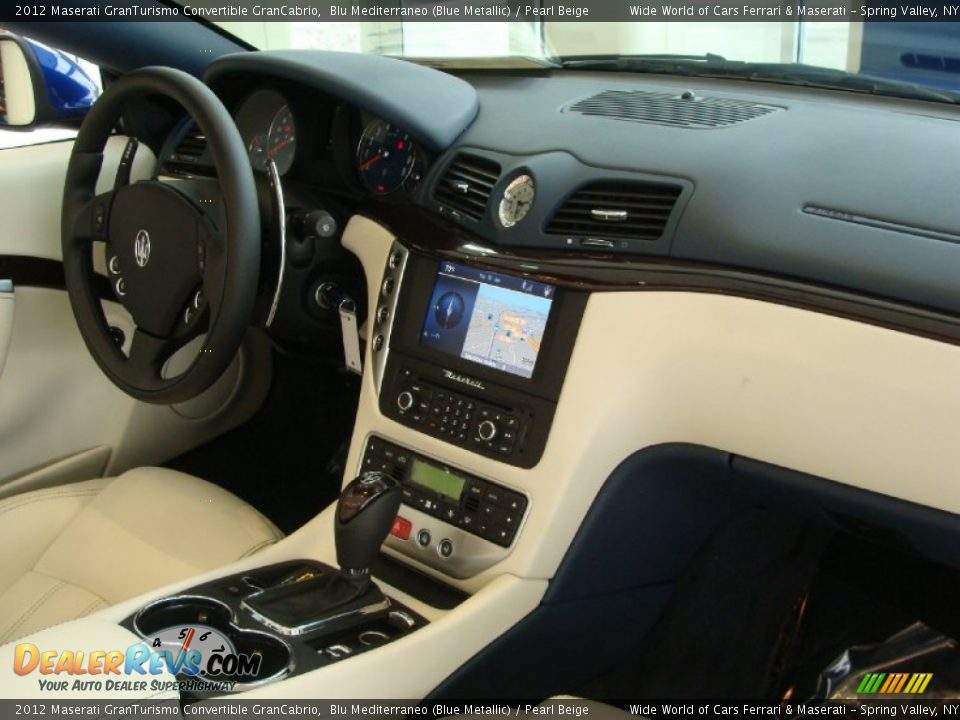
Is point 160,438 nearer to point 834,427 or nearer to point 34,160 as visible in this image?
point 34,160

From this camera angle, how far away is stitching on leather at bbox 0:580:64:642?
57.6 inches

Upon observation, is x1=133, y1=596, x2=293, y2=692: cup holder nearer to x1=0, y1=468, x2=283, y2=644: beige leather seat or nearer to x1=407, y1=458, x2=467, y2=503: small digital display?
x1=0, y1=468, x2=283, y2=644: beige leather seat

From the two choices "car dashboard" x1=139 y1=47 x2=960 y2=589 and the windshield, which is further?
the windshield

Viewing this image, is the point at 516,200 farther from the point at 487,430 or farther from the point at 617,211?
the point at 487,430

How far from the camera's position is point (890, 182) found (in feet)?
4.19

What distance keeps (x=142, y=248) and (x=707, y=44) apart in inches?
38.8

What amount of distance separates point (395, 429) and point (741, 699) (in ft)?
2.32

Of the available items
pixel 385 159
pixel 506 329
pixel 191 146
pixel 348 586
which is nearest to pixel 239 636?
pixel 348 586

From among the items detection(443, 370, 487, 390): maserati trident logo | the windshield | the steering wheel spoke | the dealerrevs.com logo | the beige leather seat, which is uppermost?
the windshield

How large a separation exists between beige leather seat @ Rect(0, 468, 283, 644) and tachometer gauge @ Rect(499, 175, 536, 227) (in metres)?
0.58

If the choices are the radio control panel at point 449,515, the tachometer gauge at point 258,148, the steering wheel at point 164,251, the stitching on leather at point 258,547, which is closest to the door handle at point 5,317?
the steering wheel at point 164,251

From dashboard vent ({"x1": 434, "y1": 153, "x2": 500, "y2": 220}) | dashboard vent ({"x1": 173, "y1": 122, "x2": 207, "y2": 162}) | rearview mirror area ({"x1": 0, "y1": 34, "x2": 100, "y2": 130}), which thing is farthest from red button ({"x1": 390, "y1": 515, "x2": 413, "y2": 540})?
rearview mirror area ({"x1": 0, "y1": 34, "x2": 100, "y2": 130})

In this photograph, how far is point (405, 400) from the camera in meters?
1.55

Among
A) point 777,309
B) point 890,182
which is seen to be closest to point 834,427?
point 777,309
